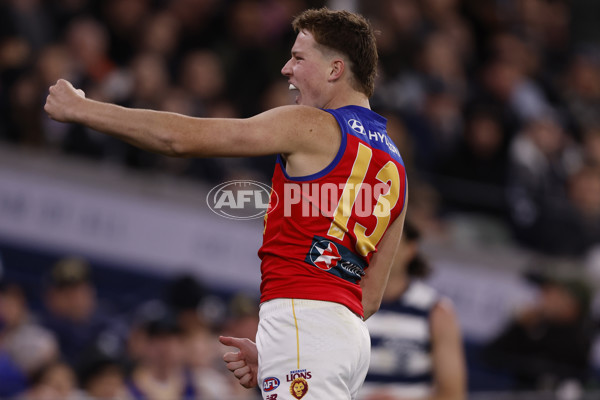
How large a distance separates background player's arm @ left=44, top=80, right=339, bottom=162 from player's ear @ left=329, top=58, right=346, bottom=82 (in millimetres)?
312

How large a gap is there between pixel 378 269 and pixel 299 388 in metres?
0.76

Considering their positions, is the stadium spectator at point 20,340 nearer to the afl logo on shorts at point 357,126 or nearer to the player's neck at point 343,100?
the player's neck at point 343,100

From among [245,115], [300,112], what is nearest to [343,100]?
[300,112]

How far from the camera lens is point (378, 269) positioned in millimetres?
4352

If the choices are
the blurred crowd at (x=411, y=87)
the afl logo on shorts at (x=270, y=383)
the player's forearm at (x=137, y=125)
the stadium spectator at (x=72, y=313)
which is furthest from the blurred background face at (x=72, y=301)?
the player's forearm at (x=137, y=125)

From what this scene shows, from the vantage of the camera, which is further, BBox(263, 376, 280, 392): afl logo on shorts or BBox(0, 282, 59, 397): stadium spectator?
BBox(0, 282, 59, 397): stadium spectator

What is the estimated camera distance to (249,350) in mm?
4047

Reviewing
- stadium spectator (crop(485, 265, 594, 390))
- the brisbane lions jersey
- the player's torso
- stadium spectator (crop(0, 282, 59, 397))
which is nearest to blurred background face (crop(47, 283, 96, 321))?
stadium spectator (crop(0, 282, 59, 397))

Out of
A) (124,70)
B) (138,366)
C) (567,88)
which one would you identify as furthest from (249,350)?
(567,88)

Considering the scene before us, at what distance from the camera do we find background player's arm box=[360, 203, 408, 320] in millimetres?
4332

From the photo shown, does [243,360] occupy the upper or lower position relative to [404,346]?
lower

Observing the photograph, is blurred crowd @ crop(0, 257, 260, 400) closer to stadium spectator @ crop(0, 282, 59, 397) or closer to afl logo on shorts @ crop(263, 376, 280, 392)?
stadium spectator @ crop(0, 282, 59, 397)

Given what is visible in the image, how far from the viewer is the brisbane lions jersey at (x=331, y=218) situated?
3895 mm

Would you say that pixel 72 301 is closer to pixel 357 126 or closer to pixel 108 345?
pixel 108 345
